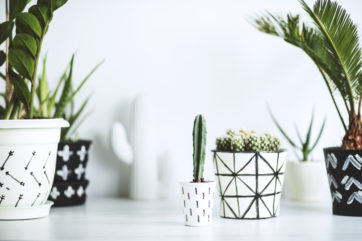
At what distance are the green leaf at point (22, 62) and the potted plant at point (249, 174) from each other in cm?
47

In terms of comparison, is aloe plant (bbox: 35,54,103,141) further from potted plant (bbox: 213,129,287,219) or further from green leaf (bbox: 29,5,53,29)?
potted plant (bbox: 213,129,287,219)

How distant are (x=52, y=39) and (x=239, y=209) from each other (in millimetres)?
775

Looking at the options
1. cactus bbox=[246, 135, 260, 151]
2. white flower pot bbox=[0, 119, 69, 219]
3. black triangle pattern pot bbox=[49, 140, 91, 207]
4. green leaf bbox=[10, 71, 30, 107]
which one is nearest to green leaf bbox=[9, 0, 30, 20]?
green leaf bbox=[10, 71, 30, 107]

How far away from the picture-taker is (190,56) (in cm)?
149

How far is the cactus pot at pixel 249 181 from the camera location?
111 centimetres

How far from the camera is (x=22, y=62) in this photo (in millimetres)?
1096

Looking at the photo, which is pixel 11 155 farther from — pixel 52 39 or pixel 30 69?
pixel 52 39

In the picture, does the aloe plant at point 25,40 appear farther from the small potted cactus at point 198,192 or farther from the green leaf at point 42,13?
the small potted cactus at point 198,192

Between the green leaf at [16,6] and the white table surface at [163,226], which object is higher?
the green leaf at [16,6]

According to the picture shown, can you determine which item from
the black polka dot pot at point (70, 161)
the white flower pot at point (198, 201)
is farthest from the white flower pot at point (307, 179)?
the black polka dot pot at point (70, 161)

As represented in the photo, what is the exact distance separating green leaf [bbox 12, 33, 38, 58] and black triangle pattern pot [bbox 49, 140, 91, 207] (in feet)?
0.96

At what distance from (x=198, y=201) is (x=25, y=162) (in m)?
0.39

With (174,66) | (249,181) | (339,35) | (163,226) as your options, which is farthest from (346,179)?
(174,66)

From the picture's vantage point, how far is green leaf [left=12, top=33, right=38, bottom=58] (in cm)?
108
